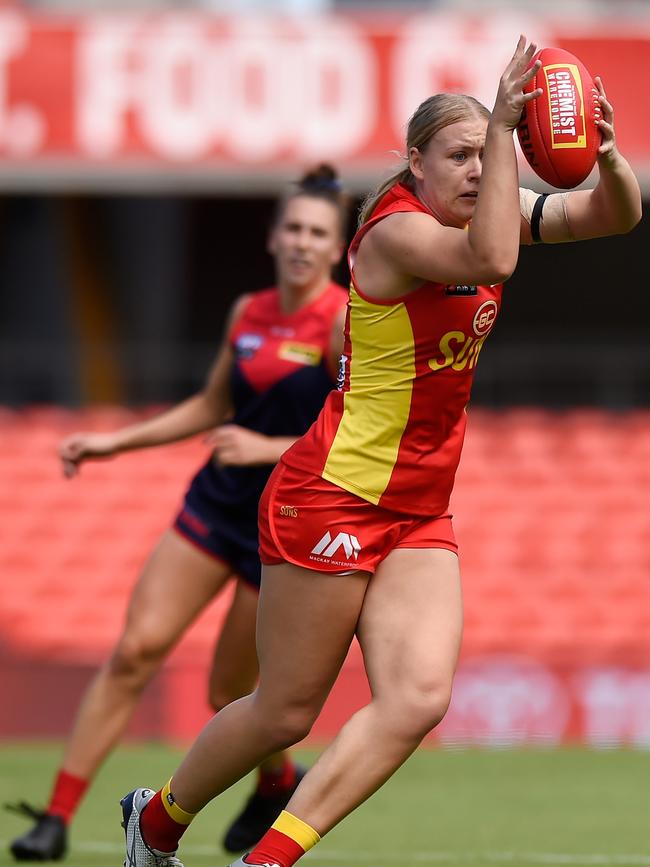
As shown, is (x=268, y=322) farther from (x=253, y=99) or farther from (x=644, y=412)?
(x=644, y=412)

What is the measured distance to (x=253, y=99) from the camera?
485 inches

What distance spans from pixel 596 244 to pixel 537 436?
4916mm

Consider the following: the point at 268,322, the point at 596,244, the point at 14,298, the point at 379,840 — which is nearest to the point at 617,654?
the point at 379,840

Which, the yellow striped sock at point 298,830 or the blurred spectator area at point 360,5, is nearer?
the yellow striped sock at point 298,830

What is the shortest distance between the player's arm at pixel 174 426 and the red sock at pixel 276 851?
6.49 feet

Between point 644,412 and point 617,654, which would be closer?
point 617,654

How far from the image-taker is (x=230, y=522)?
514 centimetres

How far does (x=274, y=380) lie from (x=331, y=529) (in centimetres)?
153

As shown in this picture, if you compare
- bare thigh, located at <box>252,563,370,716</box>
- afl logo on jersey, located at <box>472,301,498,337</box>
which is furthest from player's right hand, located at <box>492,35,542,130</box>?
bare thigh, located at <box>252,563,370,716</box>

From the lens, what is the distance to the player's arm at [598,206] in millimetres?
3746

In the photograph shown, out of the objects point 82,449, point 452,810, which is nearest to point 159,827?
point 82,449

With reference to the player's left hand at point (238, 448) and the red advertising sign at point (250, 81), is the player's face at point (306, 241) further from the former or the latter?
the red advertising sign at point (250, 81)

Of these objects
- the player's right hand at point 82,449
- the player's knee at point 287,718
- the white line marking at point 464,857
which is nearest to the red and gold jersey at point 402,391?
the player's knee at point 287,718

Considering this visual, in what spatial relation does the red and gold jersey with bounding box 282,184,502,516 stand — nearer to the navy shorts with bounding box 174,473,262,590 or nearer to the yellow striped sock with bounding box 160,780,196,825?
the yellow striped sock with bounding box 160,780,196,825
